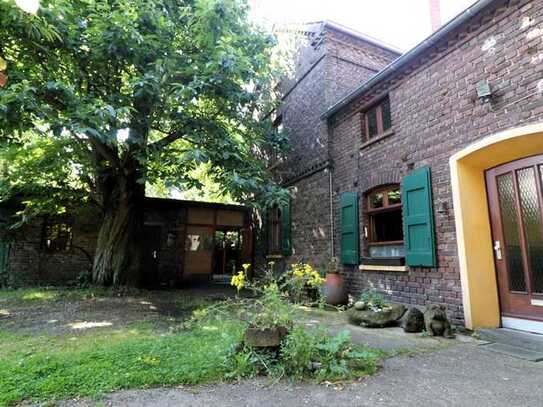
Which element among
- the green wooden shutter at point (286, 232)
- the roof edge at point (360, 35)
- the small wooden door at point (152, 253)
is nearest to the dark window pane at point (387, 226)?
the green wooden shutter at point (286, 232)

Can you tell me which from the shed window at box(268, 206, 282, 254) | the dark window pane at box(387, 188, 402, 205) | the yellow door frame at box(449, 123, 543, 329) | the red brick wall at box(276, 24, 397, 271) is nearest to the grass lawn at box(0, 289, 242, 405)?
the yellow door frame at box(449, 123, 543, 329)

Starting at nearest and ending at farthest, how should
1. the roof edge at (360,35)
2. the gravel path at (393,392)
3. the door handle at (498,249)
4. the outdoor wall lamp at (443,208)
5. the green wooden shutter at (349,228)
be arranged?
the gravel path at (393,392) → the door handle at (498,249) → the outdoor wall lamp at (443,208) → the green wooden shutter at (349,228) → the roof edge at (360,35)

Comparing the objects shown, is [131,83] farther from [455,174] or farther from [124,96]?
[455,174]

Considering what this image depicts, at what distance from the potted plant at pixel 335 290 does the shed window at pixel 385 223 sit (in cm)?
86

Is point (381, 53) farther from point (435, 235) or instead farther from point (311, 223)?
point (435, 235)

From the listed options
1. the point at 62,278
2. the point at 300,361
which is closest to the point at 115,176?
the point at 62,278

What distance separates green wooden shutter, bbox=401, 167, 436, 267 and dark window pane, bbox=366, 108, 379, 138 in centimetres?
168

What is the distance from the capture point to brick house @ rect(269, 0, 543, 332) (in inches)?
164

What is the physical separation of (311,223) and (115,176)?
5.12m

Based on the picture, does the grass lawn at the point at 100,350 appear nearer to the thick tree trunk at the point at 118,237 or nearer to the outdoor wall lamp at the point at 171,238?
the thick tree trunk at the point at 118,237

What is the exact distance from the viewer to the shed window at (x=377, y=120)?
6.68 m

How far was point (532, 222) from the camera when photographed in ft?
13.6

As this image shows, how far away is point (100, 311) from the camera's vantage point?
18.7 feet

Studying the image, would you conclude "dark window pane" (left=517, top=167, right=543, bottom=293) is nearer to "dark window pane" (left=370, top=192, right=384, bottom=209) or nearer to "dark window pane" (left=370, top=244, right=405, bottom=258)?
"dark window pane" (left=370, top=244, right=405, bottom=258)
